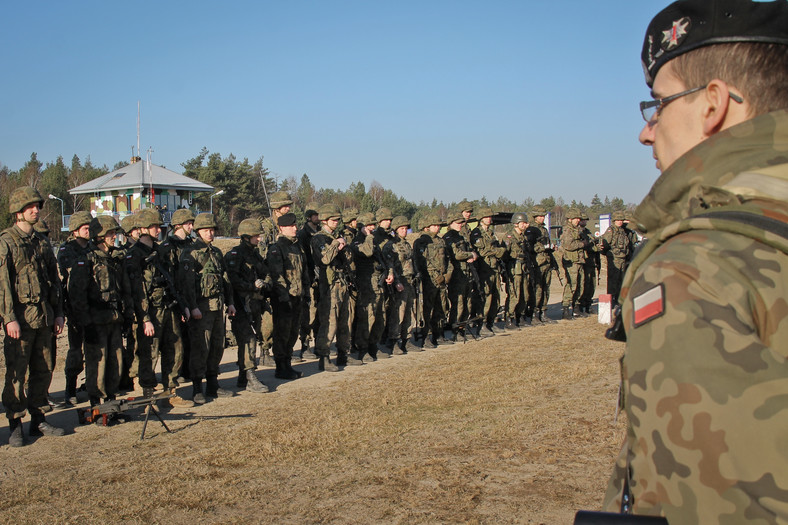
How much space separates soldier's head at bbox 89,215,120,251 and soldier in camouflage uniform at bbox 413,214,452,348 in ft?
17.9

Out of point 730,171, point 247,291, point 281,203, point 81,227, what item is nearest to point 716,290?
point 730,171

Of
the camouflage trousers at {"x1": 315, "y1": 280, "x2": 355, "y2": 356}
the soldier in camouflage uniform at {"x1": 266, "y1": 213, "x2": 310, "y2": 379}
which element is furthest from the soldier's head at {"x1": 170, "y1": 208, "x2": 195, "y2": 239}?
the camouflage trousers at {"x1": 315, "y1": 280, "x2": 355, "y2": 356}

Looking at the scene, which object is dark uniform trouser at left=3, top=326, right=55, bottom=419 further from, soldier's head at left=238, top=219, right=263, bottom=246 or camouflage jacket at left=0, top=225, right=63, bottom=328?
soldier's head at left=238, top=219, right=263, bottom=246

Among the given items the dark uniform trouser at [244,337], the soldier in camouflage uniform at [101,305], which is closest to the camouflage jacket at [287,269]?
the dark uniform trouser at [244,337]

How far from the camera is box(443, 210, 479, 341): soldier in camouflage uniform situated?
12.2m

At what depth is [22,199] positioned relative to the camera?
20.7 feet

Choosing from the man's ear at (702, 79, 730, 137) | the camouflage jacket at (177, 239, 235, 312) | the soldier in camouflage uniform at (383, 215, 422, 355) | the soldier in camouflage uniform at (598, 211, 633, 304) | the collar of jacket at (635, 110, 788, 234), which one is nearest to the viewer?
the collar of jacket at (635, 110, 788, 234)

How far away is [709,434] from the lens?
35.3 inches

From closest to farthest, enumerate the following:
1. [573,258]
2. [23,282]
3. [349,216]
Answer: [23,282], [349,216], [573,258]

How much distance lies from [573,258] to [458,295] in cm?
388

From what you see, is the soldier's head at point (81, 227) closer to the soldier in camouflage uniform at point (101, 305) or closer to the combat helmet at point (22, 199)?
the soldier in camouflage uniform at point (101, 305)

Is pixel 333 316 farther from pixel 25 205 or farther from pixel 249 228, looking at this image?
pixel 25 205

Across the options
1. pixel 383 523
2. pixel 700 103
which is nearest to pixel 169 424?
pixel 383 523

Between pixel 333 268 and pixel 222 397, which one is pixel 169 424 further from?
pixel 333 268
